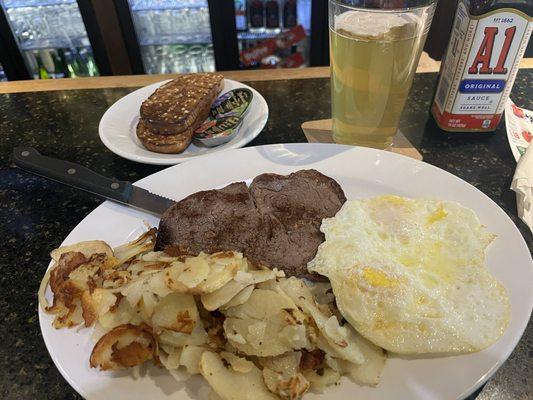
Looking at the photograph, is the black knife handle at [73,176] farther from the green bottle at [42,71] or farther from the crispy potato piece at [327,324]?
the green bottle at [42,71]

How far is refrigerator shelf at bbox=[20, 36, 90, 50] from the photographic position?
4.24 metres

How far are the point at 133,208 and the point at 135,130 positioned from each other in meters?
0.69

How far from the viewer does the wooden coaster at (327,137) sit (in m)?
1.85

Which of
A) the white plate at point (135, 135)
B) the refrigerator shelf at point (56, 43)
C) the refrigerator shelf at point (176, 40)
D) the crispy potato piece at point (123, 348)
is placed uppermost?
the crispy potato piece at point (123, 348)

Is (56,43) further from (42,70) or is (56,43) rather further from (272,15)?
(272,15)

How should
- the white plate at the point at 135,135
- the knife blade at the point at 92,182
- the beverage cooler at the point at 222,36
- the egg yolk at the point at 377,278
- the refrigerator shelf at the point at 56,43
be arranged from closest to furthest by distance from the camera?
1. the egg yolk at the point at 377,278
2. the knife blade at the point at 92,182
3. the white plate at the point at 135,135
4. the beverage cooler at the point at 222,36
5. the refrigerator shelf at the point at 56,43

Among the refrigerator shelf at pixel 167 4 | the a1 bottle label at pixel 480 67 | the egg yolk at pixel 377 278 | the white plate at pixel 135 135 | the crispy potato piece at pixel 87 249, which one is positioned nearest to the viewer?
the egg yolk at pixel 377 278

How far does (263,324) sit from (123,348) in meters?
0.33

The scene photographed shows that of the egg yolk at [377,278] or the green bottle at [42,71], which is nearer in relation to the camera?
the egg yolk at [377,278]

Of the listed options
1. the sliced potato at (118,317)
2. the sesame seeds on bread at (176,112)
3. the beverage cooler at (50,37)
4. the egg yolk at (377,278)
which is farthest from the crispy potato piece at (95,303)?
the beverage cooler at (50,37)

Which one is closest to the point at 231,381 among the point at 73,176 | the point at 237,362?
the point at 237,362

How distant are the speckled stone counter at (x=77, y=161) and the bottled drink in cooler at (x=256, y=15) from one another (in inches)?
78.9

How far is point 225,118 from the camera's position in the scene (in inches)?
78.5

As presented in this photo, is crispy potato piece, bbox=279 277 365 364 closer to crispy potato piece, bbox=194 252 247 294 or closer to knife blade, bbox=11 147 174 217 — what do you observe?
crispy potato piece, bbox=194 252 247 294
